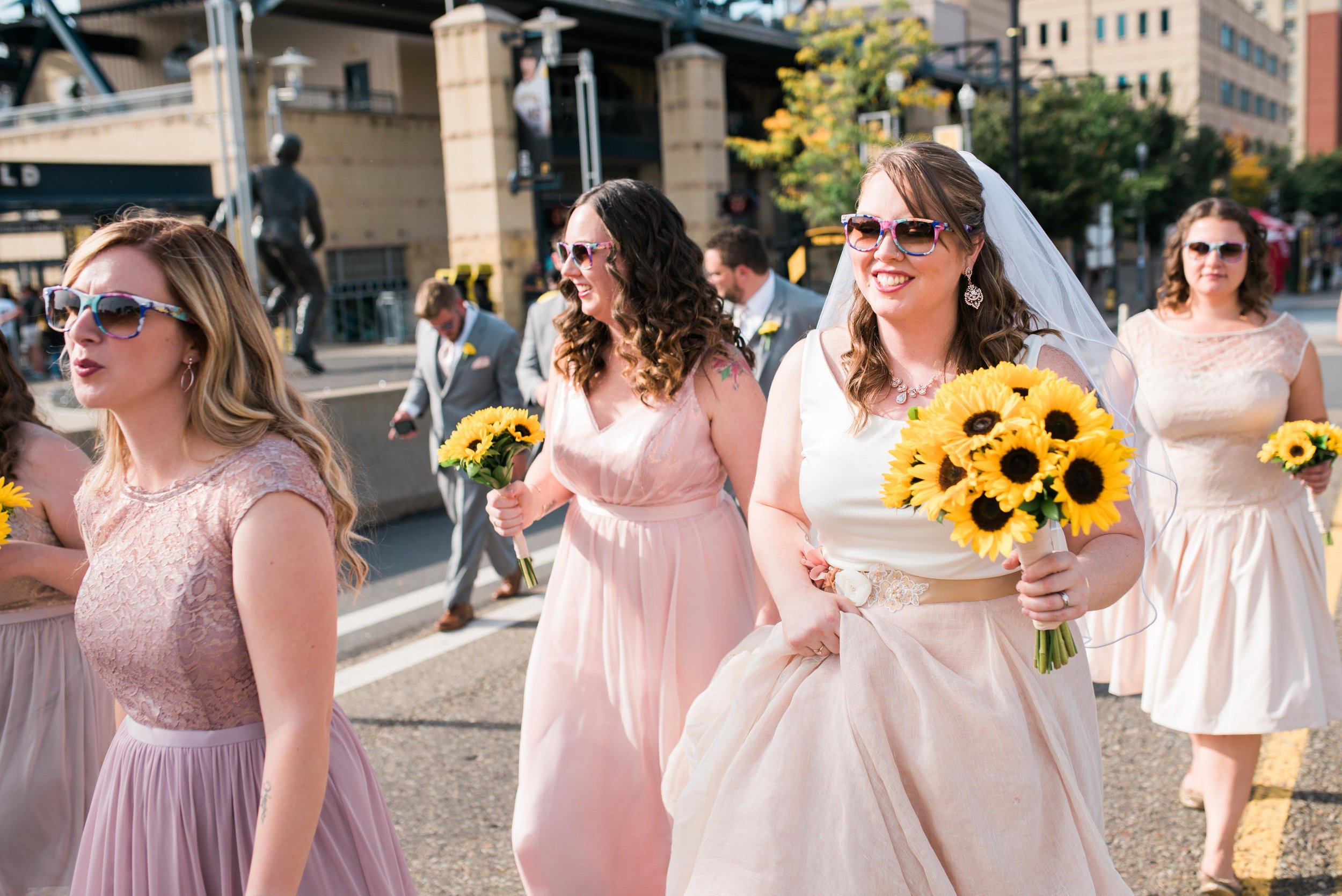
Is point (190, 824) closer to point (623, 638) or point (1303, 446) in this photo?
point (623, 638)

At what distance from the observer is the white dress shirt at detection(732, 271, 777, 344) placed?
738 cm

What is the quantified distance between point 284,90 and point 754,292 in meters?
21.3

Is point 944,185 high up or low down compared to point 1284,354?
up

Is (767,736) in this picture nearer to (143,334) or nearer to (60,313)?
(143,334)

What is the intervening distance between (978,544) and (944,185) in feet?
3.06

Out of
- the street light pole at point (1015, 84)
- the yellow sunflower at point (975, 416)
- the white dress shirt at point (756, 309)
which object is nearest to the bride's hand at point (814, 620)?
the yellow sunflower at point (975, 416)

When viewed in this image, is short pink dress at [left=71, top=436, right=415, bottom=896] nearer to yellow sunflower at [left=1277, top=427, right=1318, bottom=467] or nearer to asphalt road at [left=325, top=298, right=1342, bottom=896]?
asphalt road at [left=325, top=298, right=1342, bottom=896]

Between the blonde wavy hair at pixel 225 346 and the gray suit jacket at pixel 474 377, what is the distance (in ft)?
19.1

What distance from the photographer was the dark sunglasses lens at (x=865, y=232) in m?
2.69

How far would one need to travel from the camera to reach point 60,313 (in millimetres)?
2389

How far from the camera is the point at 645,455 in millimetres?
3662

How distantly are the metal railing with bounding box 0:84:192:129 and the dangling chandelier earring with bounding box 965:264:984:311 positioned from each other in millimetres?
28996

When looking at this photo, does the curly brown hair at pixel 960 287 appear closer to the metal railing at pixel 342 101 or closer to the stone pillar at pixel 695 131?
the stone pillar at pixel 695 131

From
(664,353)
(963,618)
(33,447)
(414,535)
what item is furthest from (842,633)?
(414,535)
